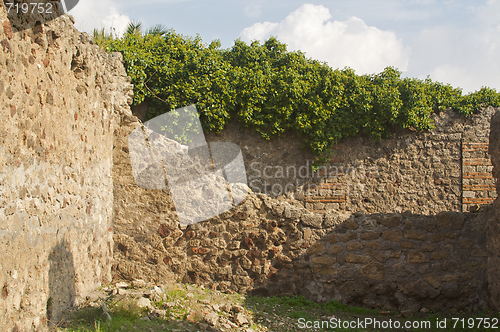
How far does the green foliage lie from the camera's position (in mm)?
7660

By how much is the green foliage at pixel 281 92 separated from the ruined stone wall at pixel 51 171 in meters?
2.79

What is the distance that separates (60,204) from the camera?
350 cm

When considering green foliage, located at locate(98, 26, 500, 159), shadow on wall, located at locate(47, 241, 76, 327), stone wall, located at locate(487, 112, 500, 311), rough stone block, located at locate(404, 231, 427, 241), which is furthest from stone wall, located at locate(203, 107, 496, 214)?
shadow on wall, located at locate(47, 241, 76, 327)

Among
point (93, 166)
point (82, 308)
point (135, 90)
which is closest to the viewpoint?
point (82, 308)

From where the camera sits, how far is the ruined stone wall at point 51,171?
2.72 meters

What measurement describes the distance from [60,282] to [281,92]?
5.80m

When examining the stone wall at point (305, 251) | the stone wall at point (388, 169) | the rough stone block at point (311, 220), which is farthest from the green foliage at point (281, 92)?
the rough stone block at point (311, 220)

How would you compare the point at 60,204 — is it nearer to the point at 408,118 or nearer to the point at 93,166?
the point at 93,166

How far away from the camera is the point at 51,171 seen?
11.0 feet

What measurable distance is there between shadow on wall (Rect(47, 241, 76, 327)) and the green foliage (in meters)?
4.41

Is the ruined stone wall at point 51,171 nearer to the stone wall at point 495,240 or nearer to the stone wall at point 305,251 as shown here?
the stone wall at point 305,251

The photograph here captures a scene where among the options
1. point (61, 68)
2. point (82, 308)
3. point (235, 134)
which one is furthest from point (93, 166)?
point (235, 134)

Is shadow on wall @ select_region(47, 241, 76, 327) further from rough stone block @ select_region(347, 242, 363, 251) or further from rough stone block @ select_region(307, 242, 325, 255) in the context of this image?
rough stone block @ select_region(347, 242, 363, 251)

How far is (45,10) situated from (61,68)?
1.82 feet
